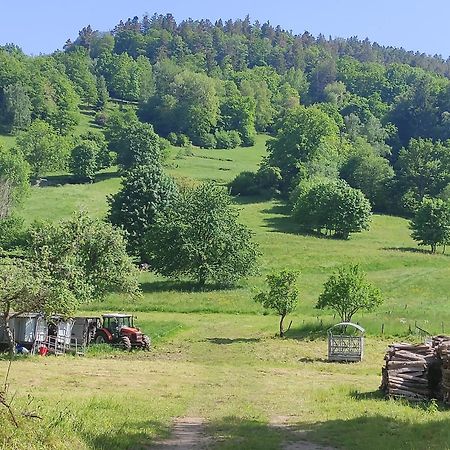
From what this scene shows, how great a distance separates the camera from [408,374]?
901 inches

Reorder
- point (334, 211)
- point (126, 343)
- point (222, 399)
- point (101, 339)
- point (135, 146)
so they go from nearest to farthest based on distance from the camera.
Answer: point (222, 399) < point (126, 343) < point (101, 339) < point (334, 211) < point (135, 146)

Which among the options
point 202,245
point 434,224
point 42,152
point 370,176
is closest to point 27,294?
point 202,245

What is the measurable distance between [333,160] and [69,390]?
343 feet

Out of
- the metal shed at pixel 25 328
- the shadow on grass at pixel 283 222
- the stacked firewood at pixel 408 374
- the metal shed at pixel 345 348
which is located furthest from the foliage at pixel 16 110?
the stacked firewood at pixel 408 374

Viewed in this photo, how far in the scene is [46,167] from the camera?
381ft

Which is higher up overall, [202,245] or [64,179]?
A: [64,179]

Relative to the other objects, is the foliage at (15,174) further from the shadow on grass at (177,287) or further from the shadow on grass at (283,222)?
Answer: the shadow on grass at (177,287)

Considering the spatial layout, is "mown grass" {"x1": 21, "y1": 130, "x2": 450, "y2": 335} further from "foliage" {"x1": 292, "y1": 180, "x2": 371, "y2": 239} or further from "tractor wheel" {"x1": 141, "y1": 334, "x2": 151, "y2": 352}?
"tractor wheel" {"x1": 141, "y1": 334, "x2": 151, "y2": 352}

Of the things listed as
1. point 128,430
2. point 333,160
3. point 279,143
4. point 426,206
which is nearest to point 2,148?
point 279,143

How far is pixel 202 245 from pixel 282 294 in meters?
20.6

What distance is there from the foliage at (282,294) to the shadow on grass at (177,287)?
18124 millimetres

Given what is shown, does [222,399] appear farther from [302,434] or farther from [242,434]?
[242,434]

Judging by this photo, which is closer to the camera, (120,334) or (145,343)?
(145,343)

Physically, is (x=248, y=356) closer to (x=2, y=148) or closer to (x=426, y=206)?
(x=426, y=206)
